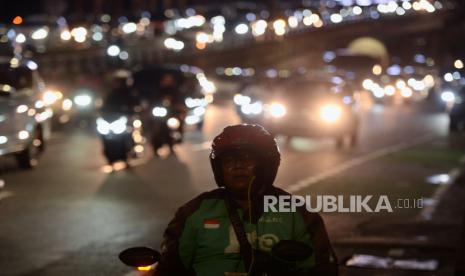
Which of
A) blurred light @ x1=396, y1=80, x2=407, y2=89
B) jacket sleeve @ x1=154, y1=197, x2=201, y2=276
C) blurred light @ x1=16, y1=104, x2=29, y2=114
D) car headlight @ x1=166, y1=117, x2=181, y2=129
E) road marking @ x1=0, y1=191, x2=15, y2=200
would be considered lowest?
blurred light @ x1=396, y1=80, x2=407, y2=89

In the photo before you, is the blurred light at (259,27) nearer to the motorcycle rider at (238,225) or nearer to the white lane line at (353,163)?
the white lane line at (353,163)

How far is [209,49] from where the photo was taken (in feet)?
203

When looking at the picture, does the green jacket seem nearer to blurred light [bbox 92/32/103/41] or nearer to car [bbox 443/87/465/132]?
car [bbox 443/87/465/132]

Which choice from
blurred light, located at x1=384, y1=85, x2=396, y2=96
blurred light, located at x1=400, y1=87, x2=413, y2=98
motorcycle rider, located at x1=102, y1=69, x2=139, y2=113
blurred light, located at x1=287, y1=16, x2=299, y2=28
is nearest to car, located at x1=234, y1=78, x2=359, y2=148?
motorcycle rider, located at x1=102, y1=69, x2=139, y2=113

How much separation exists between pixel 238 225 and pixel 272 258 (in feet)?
0.70

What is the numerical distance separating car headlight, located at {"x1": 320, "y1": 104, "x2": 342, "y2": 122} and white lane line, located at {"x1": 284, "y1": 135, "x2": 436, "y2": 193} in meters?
1.31

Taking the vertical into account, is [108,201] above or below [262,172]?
below

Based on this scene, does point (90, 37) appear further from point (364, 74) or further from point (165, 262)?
point (165, 262)

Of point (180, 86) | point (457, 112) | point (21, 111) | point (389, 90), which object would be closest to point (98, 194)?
point (21, 111)

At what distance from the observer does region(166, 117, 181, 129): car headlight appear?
72.5 feet

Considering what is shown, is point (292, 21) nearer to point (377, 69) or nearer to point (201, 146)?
point (377, 69)

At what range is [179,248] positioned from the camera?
16.8 ft

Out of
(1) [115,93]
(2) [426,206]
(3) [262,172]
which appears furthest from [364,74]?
(3) [262,172]

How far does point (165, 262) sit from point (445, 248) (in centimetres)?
601
